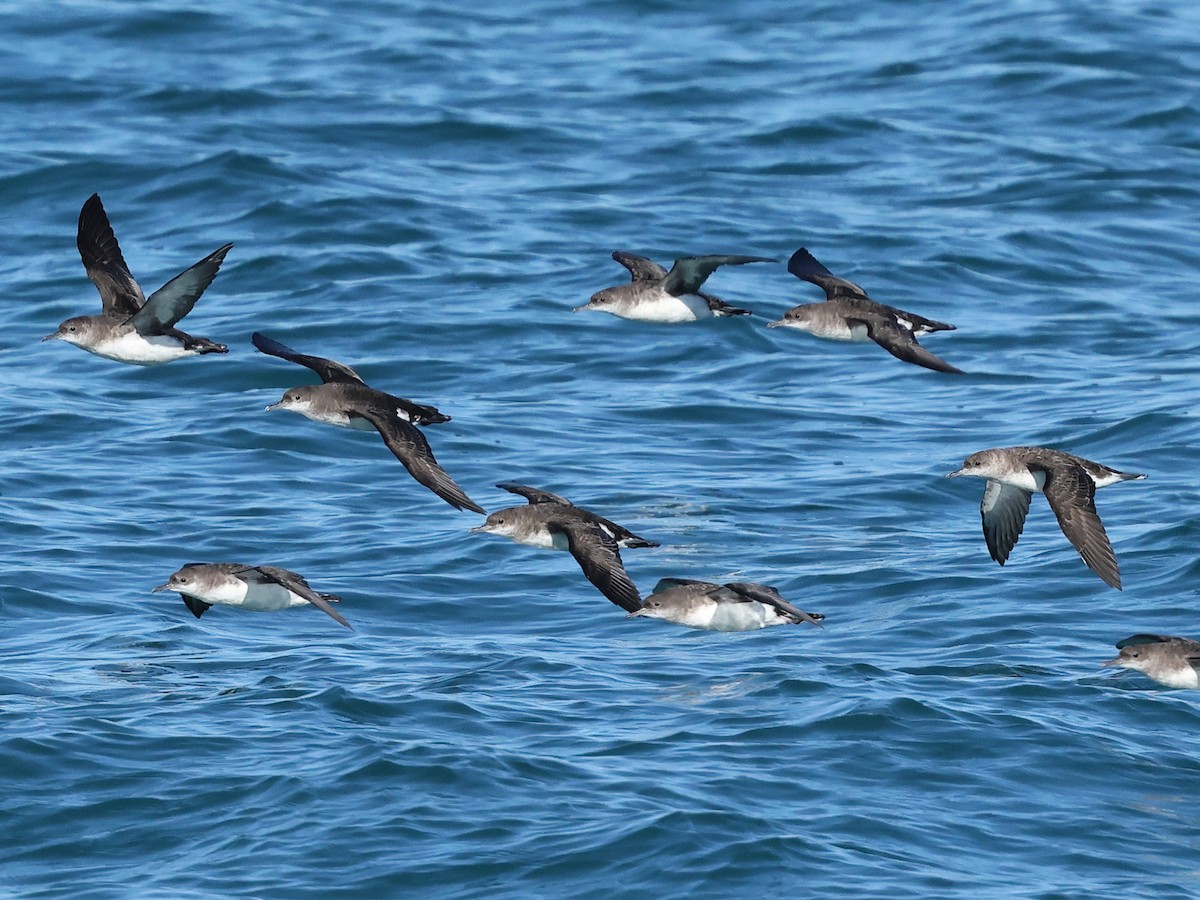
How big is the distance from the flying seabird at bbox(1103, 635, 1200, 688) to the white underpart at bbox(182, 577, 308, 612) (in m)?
4.81

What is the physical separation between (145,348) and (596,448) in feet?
17.1

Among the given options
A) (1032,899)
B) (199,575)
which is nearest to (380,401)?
(199,575)

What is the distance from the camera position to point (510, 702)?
1201 centimetres

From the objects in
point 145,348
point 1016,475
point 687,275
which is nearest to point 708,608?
point 1016,475

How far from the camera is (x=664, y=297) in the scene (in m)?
14.1

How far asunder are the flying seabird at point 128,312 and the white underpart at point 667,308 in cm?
308

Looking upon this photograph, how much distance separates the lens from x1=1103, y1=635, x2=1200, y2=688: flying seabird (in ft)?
36.6

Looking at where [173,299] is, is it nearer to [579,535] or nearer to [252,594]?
[252,594]

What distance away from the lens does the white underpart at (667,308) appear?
14.1 meters

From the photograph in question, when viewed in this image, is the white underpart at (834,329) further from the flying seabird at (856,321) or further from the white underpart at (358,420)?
the white underpart at (358,420)

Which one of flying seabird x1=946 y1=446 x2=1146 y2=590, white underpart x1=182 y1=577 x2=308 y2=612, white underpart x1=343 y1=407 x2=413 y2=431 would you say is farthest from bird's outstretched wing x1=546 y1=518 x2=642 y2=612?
flying seabird x1=946 y1=446 x2=1146 y2=590

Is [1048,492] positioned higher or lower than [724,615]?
higher

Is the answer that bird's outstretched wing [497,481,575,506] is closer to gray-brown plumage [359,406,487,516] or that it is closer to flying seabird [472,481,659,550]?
flying seabird [472,481,659,550]

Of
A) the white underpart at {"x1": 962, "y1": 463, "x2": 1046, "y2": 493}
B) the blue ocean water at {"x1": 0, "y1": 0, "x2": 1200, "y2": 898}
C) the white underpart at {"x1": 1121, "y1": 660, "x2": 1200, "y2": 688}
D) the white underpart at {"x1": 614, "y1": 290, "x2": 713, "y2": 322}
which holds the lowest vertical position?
the blue ocean water at {"x1": 0, "y1": 0, "x2": 1200, "y2": 898}
